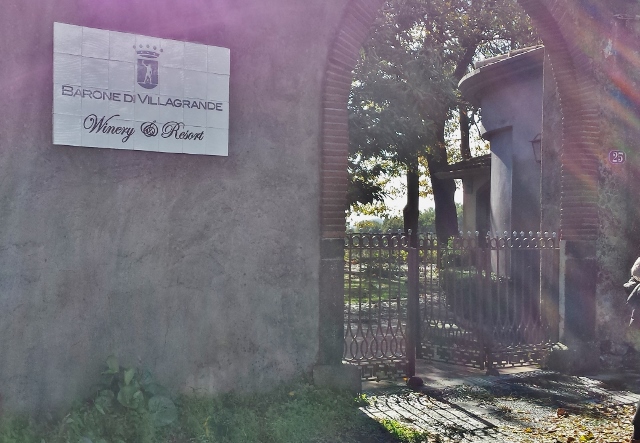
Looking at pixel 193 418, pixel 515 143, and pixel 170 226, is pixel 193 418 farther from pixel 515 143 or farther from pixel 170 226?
pixel 515 143

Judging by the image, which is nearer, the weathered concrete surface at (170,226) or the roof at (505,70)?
the weathered concrete surface at (170,226)

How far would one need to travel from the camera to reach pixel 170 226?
607 cm

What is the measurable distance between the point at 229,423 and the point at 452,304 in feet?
12.4

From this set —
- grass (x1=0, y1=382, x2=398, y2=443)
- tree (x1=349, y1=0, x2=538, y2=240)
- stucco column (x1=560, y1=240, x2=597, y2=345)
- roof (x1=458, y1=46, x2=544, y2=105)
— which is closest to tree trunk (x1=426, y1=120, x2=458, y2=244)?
tree (x1=349, y1=0, x2=538, y2=240)

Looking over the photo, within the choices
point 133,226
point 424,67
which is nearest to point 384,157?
point 424,67

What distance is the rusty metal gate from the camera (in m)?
7.61

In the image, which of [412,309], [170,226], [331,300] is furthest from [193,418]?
[412,309]

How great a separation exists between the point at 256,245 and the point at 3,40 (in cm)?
268

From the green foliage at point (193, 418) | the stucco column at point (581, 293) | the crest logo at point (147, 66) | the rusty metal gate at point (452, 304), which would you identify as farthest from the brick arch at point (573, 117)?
the crest logo at point (147, 66)

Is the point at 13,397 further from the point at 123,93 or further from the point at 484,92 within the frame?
the point at 484,92

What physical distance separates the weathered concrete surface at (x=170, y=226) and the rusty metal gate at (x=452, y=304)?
1122mm

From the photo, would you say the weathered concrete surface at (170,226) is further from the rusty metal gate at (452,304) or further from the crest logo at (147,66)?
the rusty metal gate at (452,304)

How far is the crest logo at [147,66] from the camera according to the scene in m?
5.86

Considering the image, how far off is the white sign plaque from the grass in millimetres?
2185
